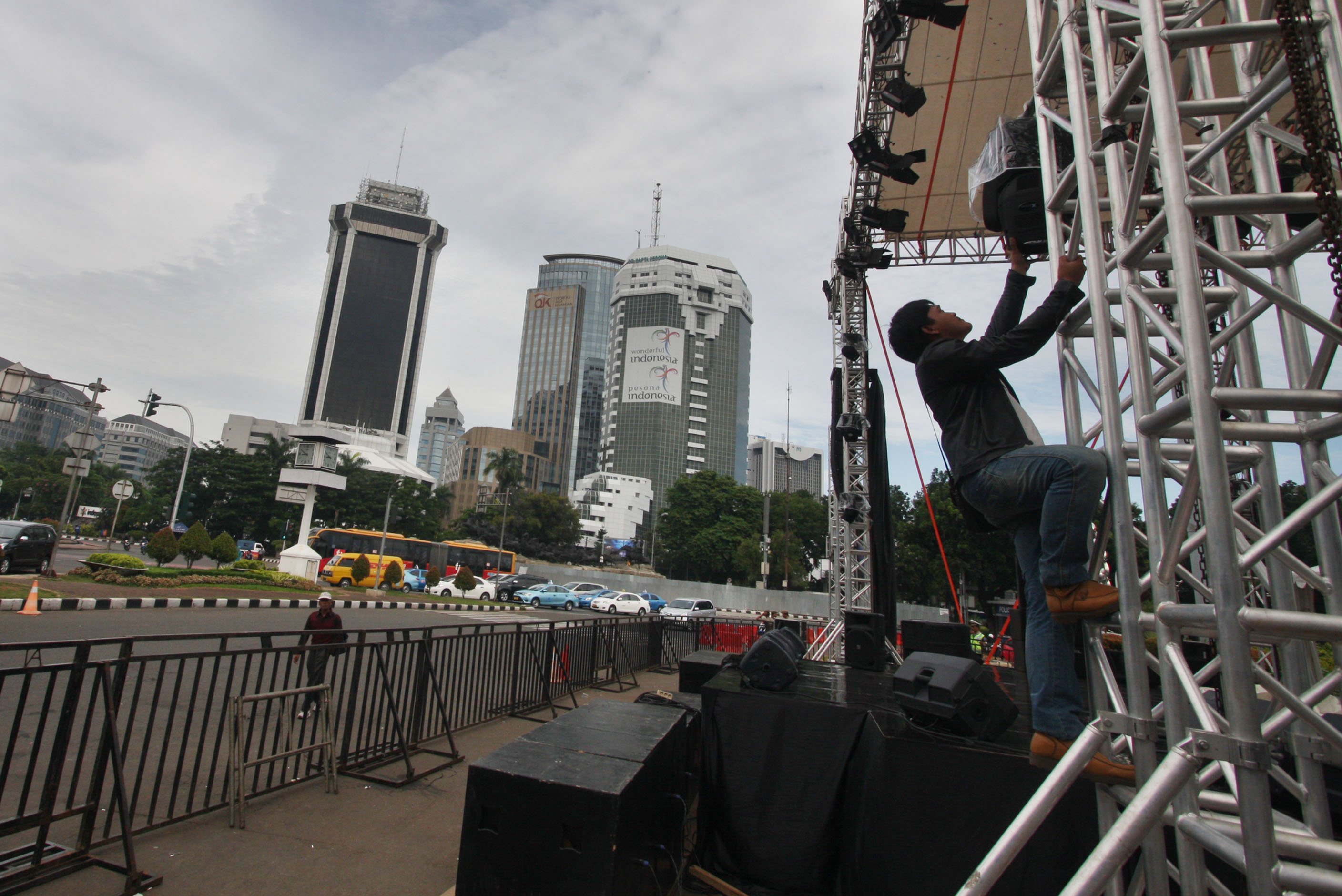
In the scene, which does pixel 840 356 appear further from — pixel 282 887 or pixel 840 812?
pixel 282 887

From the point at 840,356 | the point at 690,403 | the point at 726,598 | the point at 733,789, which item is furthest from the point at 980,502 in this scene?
the point at 690,403

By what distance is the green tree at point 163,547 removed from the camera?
22000mm

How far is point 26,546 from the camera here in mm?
17234

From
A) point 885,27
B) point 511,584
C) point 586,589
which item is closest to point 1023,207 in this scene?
point 885,27

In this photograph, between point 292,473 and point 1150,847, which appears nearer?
point 1150,847

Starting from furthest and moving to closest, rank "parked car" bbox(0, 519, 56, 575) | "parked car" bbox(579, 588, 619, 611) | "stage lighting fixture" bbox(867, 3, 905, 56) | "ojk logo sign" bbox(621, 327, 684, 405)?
"ojk logo sign" bbox(621, 327, 684, 405)
"parked car" bbox(579, 588, 619, 611)
"parked car" bbox(0, 519, 56, 575)
"stage lighting fixture" bbox(867, 3, 905, 56)

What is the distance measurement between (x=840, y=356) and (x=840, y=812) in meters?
10.7

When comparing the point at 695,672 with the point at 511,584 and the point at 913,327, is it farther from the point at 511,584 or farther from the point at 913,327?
the point at 511,584

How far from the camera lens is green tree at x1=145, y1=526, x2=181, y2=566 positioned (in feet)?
72.2

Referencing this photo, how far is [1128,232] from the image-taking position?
2449mm

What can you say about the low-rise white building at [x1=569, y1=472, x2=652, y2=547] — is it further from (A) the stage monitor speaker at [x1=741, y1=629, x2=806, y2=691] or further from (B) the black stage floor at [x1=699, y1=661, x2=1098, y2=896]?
(B) the black stage floor at [x1=699, y1=661, x2=1098, y2=896]

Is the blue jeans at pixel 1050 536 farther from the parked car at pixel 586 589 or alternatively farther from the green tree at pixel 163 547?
the parked car at pixel 586 589

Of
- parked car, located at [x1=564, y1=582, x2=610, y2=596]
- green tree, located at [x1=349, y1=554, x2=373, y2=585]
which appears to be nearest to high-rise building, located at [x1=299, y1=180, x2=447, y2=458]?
parked car, located at [x1=564, y1=582, x2=610, y2=596]

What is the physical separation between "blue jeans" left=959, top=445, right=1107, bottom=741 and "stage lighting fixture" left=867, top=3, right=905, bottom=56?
888cm
